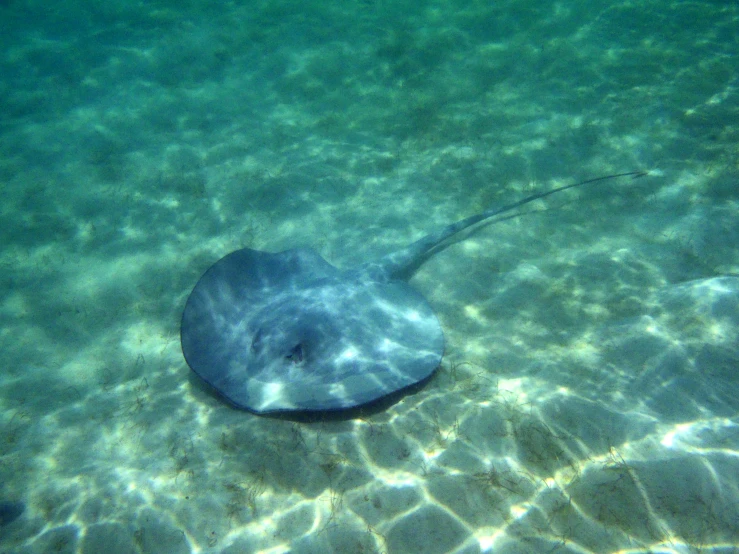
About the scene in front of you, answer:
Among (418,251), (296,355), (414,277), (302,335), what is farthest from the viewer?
(414,277)

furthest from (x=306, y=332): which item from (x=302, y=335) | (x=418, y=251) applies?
(x=418, y=251)

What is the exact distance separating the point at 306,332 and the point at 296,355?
12.3 inches

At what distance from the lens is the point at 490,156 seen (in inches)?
355

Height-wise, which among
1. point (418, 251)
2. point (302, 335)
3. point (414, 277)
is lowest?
point (414, 277)

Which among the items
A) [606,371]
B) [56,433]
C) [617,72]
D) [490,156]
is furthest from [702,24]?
[56,433]

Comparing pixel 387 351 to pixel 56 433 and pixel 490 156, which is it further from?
pixel 490 156

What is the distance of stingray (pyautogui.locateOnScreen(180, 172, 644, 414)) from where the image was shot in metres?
4.32

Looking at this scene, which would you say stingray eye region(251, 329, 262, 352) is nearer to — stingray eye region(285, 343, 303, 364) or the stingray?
the stingray

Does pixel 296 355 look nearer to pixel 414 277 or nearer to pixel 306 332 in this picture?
pixel 306 332

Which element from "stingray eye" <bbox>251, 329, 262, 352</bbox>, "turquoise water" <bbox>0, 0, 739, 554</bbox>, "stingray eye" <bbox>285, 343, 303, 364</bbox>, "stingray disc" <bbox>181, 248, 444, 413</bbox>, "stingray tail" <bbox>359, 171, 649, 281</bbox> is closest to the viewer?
"turquoise water" <bbox>0, 0, 739, 554</bbox>

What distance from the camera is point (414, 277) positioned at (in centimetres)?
669

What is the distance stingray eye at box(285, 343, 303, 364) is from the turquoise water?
0.75 meters

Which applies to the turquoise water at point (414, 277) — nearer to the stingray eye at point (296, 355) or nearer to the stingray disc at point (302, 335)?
the stingray disc at point (302, 335)

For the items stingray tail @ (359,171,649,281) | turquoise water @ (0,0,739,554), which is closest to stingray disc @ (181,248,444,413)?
stingray tail @ (359,171,649,281)
